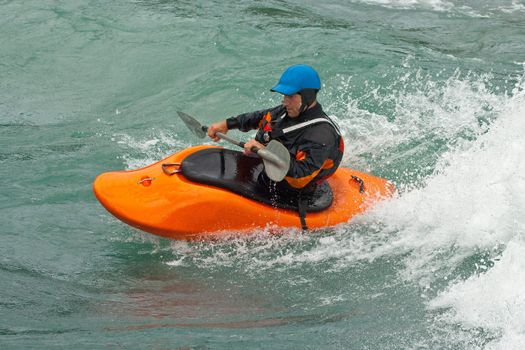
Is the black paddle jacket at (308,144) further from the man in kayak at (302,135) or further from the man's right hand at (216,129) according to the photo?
the man's right hand at (216,129)

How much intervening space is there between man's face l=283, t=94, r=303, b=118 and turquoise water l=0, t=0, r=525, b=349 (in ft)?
2.98

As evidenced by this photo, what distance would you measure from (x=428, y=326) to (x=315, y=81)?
193 cm

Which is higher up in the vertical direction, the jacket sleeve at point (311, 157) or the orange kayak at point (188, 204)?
the jacket sleeve at point (311, 157)

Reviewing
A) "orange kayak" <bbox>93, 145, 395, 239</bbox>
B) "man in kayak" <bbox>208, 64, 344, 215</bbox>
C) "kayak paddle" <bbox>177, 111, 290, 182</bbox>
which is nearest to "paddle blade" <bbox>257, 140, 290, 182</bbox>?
"kayak paddle" <bbox>177, 111, 290, 182</bbox>

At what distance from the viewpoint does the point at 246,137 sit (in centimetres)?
795

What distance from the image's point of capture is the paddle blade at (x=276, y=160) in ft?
17.2

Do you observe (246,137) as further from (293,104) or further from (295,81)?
(295,81)

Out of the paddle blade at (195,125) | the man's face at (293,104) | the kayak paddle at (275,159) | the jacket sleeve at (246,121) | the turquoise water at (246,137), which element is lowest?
the turquoise water at (246,137)

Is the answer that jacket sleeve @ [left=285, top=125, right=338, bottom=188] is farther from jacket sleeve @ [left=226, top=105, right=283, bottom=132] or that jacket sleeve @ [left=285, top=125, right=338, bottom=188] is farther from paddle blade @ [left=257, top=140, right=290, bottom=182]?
jacket sleeve @ [left=226, top=105, right=283, bottom=132]

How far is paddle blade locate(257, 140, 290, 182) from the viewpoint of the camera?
524cm

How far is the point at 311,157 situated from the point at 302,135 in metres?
0.19

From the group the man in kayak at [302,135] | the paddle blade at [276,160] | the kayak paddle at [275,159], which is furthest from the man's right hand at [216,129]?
the paddle blade at [276,160]

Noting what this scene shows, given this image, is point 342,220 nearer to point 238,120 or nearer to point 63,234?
point 238,120

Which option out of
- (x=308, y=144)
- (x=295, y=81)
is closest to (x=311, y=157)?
(x=308, y=144)
